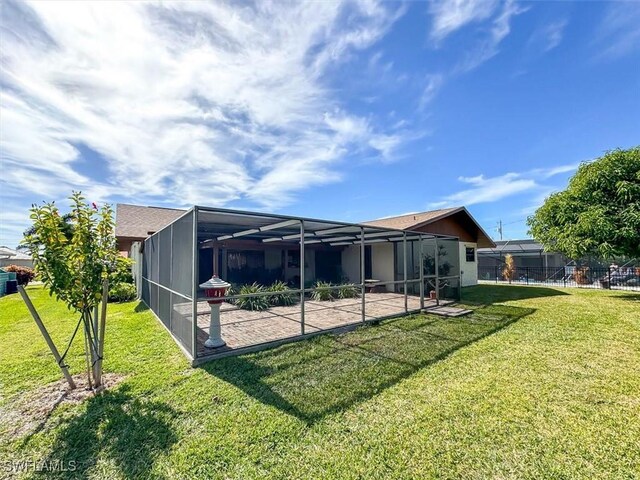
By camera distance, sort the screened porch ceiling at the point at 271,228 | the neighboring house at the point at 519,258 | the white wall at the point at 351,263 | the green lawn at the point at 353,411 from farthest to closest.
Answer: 1. the neighboring house at the point at 519,258
2. the white wall at the point at 351,263
3. the screened porch ceiling at the point at 271,228
4. the green lawn at the point at 353,411

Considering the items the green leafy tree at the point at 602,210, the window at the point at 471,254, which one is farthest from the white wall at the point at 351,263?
the green leafy tree at the point at 602,210

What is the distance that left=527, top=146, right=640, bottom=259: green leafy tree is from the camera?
10.2 meters

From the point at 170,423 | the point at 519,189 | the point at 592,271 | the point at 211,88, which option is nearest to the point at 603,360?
the point at 170,423

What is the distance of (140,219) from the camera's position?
15617 mm

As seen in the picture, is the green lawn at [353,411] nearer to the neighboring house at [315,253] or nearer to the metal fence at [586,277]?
the neighboring house at [315,253]

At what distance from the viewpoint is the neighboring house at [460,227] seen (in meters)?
13.8

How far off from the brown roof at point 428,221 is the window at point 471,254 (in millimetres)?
738

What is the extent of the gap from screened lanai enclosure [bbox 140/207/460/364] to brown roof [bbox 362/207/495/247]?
0.81 metres

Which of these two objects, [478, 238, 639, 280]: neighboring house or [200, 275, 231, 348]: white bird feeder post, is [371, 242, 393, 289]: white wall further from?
[478, 238, 639, 280]: neighboring house

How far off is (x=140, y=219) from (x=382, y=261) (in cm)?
1276

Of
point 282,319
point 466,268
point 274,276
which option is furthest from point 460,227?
point 282,319

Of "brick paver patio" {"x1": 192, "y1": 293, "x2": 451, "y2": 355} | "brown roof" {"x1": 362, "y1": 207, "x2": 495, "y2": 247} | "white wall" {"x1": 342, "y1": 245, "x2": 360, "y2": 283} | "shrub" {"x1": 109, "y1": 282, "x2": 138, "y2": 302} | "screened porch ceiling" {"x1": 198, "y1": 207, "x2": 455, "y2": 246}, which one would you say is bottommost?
"brick paver patio" {"x1": 192, "y1": 293, "x2": 451, "y2": 355}

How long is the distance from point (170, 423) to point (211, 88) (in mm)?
7198

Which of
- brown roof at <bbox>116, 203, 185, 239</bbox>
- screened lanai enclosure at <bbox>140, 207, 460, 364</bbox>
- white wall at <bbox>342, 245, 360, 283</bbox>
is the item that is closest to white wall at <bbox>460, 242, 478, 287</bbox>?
screened lanai enclosure at <bbox>140, 207, 460, 364</bbox>
